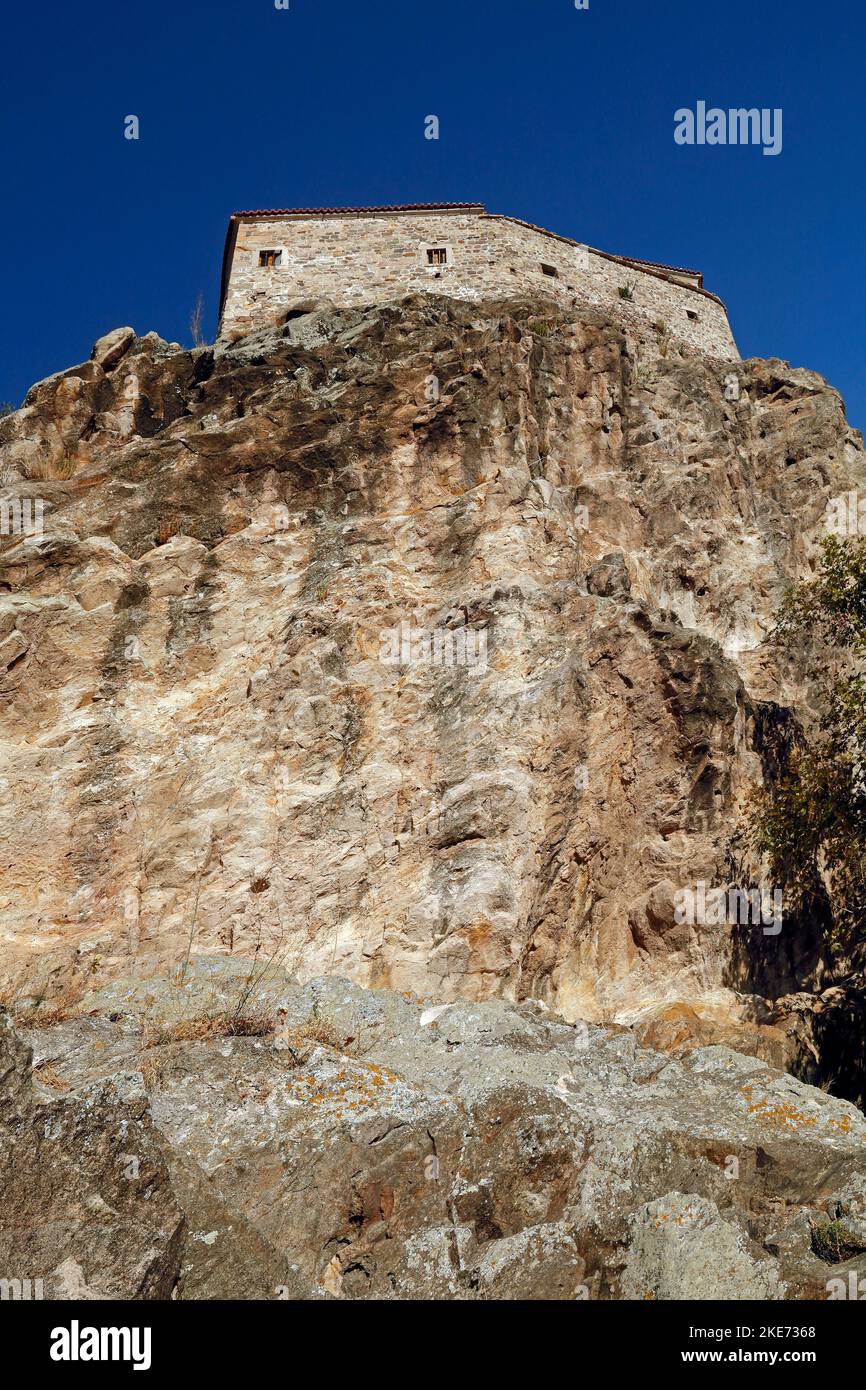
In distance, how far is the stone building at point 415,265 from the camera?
25.6 m

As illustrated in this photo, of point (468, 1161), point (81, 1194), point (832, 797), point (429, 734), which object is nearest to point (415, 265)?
point (429, 734)

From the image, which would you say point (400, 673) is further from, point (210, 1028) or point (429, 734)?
point (210, 1028)

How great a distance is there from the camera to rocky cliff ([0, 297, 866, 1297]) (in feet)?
Answer: 32.4

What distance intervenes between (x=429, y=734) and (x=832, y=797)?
5049 mm

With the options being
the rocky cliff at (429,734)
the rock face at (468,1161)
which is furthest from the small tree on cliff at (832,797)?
the rock face at (468,1161)

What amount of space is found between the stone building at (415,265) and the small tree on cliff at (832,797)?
44.6ft

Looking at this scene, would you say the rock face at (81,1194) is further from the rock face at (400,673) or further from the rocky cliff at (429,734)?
the rock face at (400,673)

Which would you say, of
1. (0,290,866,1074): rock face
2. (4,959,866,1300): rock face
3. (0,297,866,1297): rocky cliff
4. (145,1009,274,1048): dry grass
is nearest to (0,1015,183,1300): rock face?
(4,959,866,1300): rock face

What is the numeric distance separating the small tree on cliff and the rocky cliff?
16.1 inches

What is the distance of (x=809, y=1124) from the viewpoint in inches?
356

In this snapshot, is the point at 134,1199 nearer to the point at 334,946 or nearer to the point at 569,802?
the point at 334,946

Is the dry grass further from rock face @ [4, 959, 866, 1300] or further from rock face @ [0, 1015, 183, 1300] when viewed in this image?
rock face @ [0, 1015, 183, 1300]

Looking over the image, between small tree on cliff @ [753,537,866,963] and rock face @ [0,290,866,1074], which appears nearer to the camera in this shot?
rock face @ [0,290,866,1074]

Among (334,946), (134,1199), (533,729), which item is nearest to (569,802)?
(533,729)
